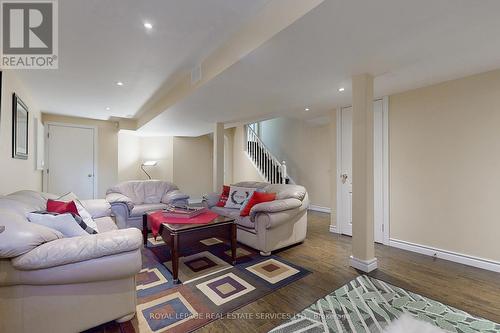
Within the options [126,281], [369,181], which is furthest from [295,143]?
[126,281]

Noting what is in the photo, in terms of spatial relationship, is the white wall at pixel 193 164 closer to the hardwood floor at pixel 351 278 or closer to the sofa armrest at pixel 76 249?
the hardwood floor at pixel 351 278

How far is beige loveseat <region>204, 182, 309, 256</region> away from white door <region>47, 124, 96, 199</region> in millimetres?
3955

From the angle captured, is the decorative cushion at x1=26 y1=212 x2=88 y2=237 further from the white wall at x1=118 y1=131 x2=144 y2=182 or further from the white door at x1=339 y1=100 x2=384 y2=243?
the white wall at x1=118 y1=131 x2=144 y2=182

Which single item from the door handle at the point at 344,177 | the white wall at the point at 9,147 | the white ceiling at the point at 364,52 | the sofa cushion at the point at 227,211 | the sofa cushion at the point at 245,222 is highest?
the white ceiling at the point at 364,52

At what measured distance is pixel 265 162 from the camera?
6312mm

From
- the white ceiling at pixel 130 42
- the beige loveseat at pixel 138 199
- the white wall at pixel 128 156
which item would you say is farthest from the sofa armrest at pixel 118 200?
the white wall at pixel 128 156

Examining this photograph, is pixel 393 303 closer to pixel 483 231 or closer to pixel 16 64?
pixel 483 231

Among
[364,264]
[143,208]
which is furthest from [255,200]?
[143,208]

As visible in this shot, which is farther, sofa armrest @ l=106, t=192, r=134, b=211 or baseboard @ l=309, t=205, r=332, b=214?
baseboard @ l=309, t=205, r=332, b=214

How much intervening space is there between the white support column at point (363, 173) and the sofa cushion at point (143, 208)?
3092mm

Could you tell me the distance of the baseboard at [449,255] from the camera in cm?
250

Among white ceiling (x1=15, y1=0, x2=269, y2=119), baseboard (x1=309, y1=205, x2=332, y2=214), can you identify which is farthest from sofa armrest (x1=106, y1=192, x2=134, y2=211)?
baseboard (x1=309, y1=205, x2=332, y2=214)

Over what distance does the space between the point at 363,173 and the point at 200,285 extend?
201 centimetres

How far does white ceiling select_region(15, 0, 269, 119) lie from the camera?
1.79 meters
